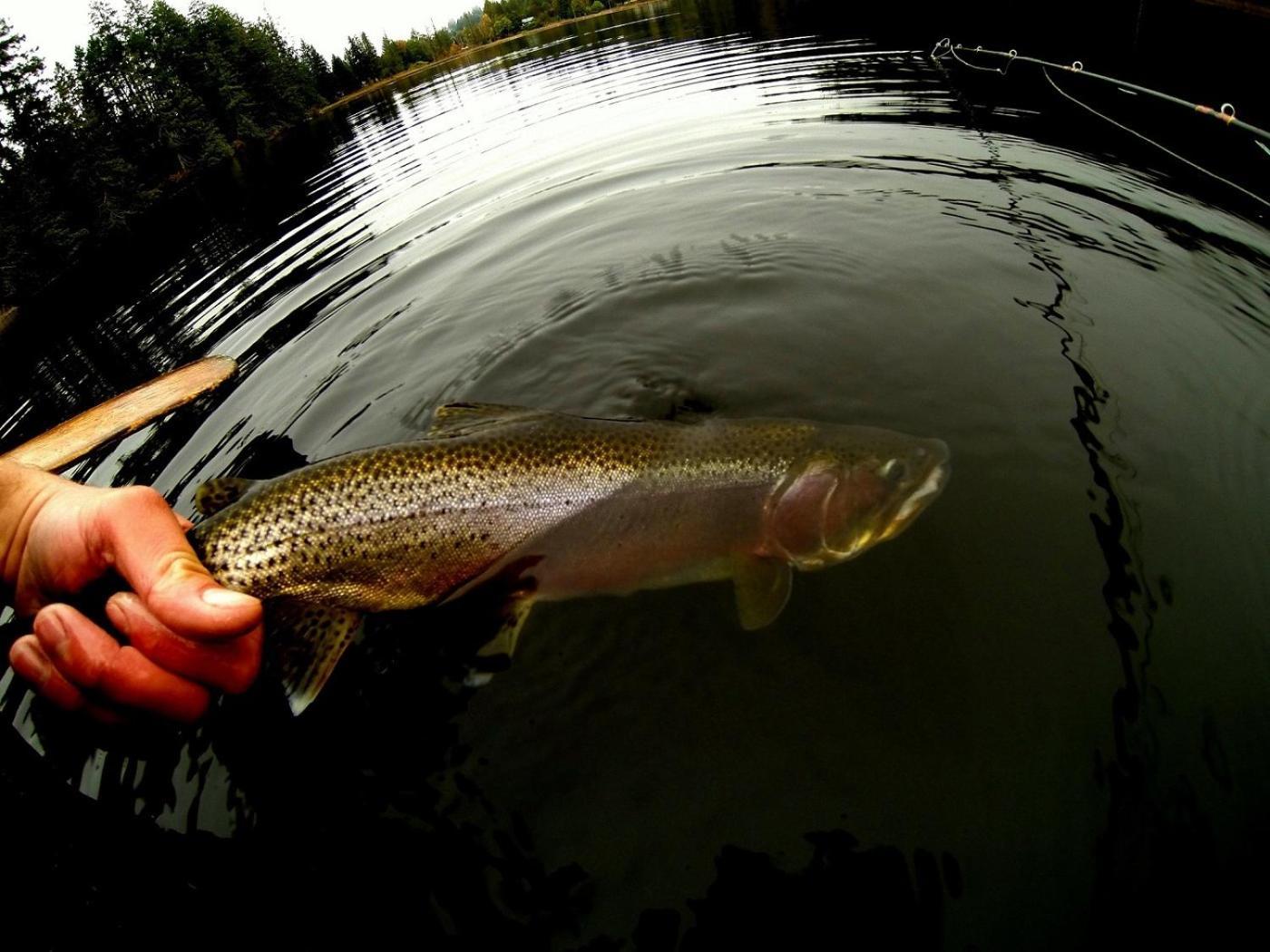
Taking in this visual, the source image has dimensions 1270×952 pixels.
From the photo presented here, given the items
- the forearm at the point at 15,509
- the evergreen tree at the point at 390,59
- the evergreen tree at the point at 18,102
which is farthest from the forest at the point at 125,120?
the forearm at the point at 15,509

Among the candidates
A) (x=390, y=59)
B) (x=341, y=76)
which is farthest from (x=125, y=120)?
(x=390, y=59)

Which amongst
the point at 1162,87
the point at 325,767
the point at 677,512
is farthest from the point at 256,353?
the point at 1162,87

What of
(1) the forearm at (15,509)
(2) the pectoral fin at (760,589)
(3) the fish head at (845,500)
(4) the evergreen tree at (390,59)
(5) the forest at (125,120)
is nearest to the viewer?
(1) the forearm at (15,509)

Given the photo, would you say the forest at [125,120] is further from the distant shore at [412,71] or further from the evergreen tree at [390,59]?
the evergreen tree at [390,59]

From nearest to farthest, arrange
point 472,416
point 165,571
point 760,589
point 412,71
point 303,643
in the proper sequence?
point 165,571, point 303,643, point 760,589, point 472,416, point 412,71

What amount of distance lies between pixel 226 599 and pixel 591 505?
5.14 ft

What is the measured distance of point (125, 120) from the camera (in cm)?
4631

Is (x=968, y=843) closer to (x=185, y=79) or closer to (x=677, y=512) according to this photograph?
(x=677, y=512)

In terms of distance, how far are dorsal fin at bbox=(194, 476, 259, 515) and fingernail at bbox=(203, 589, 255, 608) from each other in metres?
0.96

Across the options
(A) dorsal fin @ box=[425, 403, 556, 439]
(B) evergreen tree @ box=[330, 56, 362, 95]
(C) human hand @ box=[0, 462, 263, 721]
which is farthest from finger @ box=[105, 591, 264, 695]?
(B) evergreen tree @ box=[330, 56, 362, 95]

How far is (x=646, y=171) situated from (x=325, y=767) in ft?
34.4

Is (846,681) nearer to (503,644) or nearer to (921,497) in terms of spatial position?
(921,497)

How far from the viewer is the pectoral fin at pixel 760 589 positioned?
9.37ft

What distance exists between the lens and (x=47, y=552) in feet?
8.66
